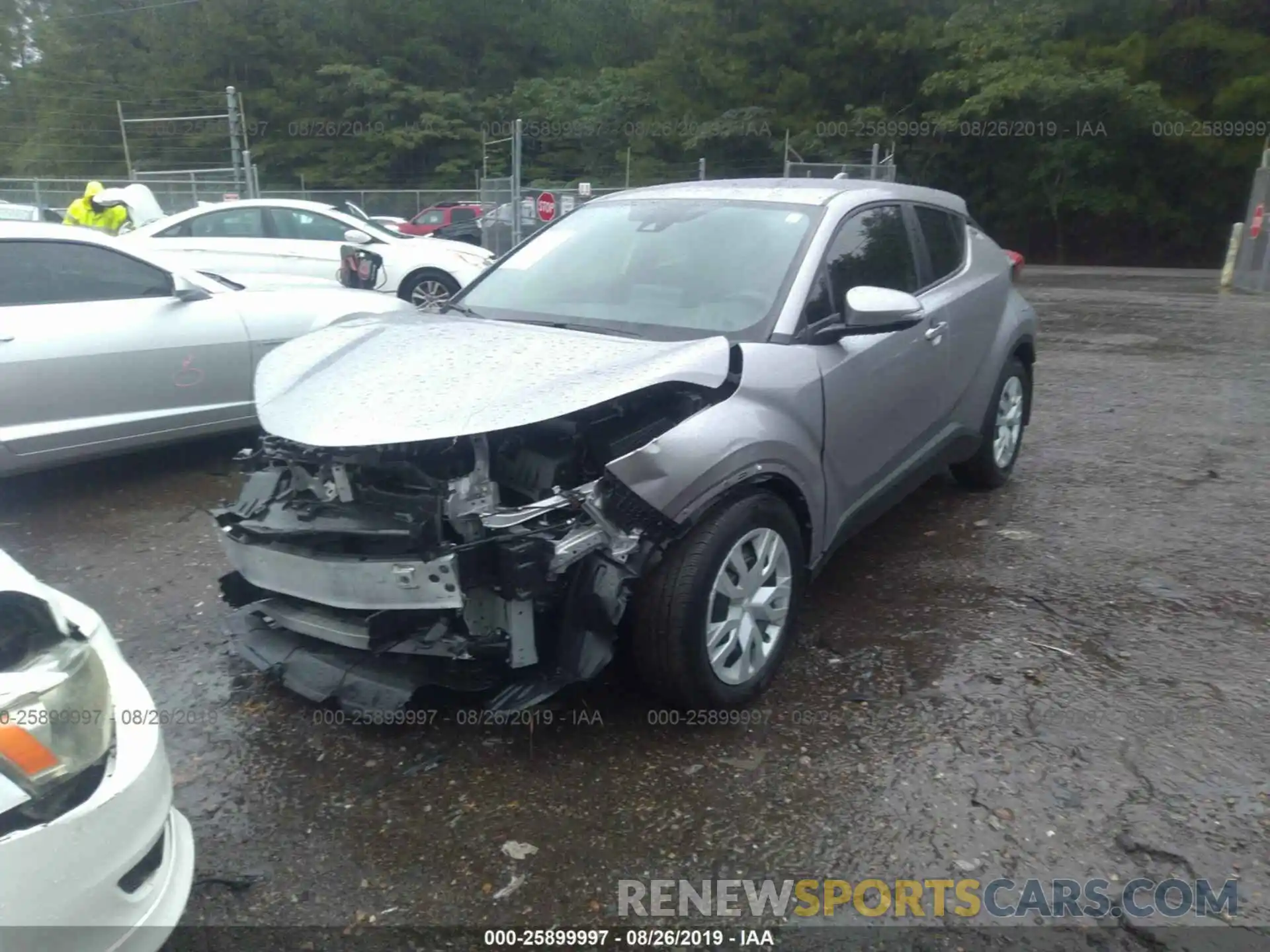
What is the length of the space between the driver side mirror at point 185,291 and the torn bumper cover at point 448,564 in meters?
2.89

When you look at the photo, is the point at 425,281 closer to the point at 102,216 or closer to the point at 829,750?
the point at 102,216

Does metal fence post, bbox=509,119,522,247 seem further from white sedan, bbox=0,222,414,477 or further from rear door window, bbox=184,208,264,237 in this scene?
white sedan, bbox=0,222,414,477

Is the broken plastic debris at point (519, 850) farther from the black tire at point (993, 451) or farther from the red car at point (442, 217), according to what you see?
Result: the red car at point (442, 217)

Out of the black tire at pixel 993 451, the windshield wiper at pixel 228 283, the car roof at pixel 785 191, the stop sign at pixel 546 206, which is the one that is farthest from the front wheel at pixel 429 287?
the black tire at pixel 993 451

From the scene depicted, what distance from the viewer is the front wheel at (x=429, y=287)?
10633mm

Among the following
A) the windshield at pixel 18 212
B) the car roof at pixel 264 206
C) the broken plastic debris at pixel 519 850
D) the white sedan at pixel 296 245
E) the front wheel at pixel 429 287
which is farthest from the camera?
the windshield at pixel 18 212

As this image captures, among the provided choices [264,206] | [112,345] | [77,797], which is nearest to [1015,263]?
[112,345]

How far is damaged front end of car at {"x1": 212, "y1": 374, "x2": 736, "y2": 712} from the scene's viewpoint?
276 centimetres

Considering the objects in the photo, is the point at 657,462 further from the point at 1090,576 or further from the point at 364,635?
the point at 1090,576

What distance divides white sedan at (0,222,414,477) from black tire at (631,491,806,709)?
249 centimetres

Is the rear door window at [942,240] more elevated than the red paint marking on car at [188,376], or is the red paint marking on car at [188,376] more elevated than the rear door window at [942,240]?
the rear door window at [942,240]

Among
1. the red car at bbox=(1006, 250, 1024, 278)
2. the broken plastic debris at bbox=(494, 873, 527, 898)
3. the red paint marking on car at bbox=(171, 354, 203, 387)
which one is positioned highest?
the red car at bbox=(1006, 250, 1024, 278)

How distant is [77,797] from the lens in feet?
5.91

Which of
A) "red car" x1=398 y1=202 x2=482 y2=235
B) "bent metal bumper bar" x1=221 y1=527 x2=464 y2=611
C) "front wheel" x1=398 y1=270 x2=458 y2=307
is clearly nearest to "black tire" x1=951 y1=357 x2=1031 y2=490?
"bent metal bumper bar" x1=221 y1=527 x2=464 y2=611
